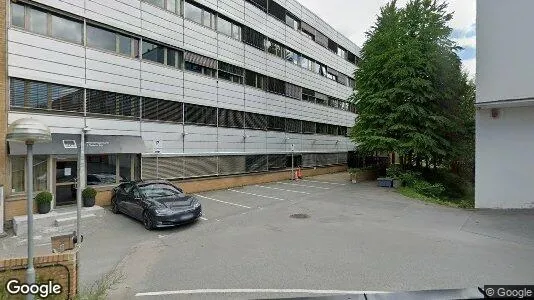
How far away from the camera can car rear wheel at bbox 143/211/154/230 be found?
35.9 feet

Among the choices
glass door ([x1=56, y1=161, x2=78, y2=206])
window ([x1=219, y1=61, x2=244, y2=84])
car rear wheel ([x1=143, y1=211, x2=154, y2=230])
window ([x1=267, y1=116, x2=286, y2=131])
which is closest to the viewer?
car rear wheel ([x1=143, y1=211, x2=154, y2=230])

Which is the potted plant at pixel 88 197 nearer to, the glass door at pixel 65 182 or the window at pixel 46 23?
the glass door at pixel 65 182

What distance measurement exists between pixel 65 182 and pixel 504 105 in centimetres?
1912

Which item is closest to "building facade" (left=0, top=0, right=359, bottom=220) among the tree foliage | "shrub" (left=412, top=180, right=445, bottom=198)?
the tree foliage

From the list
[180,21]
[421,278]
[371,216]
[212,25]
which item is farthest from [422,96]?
[421,278]

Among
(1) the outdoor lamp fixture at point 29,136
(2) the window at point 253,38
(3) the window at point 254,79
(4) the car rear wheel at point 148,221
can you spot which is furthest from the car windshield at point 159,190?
(2) the window at point 253,38

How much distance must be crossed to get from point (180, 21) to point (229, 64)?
176 inches

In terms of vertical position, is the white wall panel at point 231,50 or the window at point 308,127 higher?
the white wall panel at point 231,50

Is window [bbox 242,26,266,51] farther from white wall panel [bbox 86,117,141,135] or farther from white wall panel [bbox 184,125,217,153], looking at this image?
white wall panel [bbox 86,117,141,135]

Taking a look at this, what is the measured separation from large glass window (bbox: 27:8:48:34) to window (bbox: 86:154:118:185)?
541 centimetres

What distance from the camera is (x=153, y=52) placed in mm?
17047

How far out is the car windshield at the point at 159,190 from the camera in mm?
12203

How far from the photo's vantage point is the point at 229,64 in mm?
21734

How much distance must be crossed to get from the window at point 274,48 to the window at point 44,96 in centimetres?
1529
